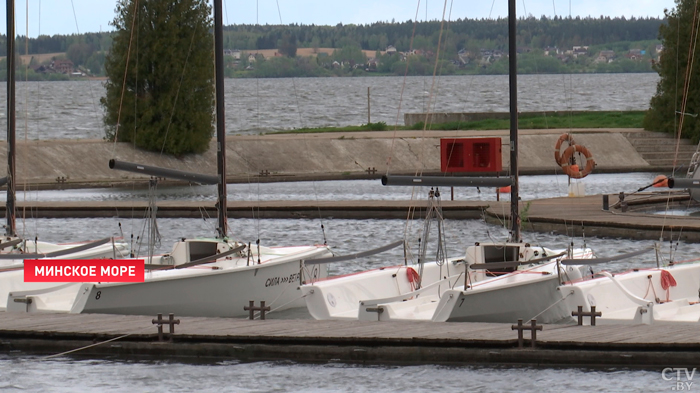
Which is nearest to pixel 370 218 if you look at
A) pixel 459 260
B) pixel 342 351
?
pixel 459 260

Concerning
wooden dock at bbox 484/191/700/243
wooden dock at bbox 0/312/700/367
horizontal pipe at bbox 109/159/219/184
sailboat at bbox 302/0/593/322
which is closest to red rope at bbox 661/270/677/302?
sailboat at bbox 302/0/593/322

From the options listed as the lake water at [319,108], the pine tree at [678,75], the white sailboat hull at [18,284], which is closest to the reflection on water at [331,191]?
the pine tree at [678,75]

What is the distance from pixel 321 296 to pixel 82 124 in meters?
103

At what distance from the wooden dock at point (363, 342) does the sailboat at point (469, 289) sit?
56 centimetres

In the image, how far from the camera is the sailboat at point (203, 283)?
889 inches

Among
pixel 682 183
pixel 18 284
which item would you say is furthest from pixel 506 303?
pixel 18 284

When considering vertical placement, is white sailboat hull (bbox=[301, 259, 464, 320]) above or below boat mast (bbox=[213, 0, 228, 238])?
below

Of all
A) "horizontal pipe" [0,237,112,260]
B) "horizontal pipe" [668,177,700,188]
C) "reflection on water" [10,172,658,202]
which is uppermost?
"horizontal pipe" [668,177,700,188]

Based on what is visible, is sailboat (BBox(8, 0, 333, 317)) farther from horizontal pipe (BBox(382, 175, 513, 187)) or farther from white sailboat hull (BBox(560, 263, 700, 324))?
white sailboat hull (BBox(560, 263, 700, 324))

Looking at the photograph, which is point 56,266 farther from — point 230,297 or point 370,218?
point 370,218

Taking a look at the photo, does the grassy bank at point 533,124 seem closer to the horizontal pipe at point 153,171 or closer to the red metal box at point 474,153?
the red metal box at point 474,153

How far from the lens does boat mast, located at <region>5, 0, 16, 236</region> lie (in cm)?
2921

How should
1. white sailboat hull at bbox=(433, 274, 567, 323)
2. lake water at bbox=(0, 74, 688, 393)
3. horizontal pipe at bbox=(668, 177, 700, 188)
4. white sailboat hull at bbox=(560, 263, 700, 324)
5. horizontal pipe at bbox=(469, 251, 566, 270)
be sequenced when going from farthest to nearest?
horizontal pipe at bbox=(668, 177, 700, 188)
horizontal pipe at bbox=(469, 251, 566, 270)
white sailboat hull at bbox=(560, 263, 700, 324)
white sailboat hull at bbox=(433, 274, 567, 323)
lake water at bbox=(0, 74, 688, 393)

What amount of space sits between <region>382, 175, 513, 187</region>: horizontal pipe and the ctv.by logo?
250 inches
